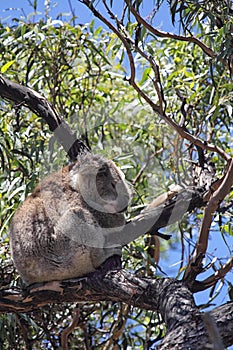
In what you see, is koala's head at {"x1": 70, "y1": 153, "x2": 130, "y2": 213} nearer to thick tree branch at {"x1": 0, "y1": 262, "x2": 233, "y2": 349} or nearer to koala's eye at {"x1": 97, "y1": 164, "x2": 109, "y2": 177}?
koala's eye at {"x1": 97, "y1": 164, "x2": 109, "y2": 177}

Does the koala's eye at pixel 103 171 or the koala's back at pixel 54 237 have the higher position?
the koala's eye at pixel 103 171

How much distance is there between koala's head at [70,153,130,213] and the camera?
4.06 m

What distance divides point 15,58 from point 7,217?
1.31m

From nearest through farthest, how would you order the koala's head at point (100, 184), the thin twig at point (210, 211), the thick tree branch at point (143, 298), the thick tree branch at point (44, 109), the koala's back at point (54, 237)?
the thick tree branch at point (143, 298)
the thin twig at point (210, 211)
the koala's back at point (54, 237)
the koala's head at point (100, 184)
the thick tree branch at point (44, 109)

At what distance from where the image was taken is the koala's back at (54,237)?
3758 millimetres

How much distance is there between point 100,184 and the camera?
4.14 m

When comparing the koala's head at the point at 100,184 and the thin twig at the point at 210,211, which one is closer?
the thin twig at the point at 210,211

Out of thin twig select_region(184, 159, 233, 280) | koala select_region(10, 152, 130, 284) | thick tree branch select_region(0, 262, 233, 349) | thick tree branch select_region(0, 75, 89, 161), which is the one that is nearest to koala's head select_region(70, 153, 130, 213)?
koala select_region(10, 152, 130, 284)

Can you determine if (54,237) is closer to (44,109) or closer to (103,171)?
(103,171)

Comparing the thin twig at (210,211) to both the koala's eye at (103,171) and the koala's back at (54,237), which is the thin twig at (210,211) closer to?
the koala's back at (54,237)

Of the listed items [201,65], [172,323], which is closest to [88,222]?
[172,323]

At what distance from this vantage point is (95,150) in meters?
4.81

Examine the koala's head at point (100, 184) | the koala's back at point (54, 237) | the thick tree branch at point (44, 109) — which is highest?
the thick tree branch at point (44, 109)

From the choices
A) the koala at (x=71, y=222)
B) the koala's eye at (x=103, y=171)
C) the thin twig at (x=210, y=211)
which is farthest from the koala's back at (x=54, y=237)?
the thin twig at (x=210, y=211)
